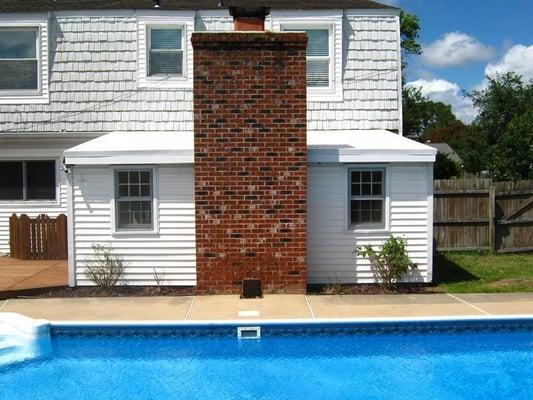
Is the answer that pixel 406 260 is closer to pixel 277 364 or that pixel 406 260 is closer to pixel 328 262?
pixel 328 262

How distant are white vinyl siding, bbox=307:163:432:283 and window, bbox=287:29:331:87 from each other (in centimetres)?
389

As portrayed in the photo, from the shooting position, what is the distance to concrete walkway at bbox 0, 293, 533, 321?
816 cm

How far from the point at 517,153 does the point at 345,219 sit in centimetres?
842

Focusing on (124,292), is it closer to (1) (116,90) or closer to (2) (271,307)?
(2) (271,307)

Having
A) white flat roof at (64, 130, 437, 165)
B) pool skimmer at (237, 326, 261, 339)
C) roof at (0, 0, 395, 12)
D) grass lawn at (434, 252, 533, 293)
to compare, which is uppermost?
roof at (0, 0, 395, 12)

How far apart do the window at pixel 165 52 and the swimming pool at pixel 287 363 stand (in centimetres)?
723

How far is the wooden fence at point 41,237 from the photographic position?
12695 mm

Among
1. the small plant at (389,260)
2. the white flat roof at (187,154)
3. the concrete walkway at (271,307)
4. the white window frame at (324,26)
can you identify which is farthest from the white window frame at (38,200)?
the small plant at (389,260)

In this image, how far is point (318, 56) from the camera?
1321 cm

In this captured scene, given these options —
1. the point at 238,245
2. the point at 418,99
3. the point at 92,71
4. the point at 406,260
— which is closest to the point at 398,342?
the point at 406,260

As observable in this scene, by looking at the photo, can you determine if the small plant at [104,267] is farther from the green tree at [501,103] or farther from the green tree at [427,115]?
the green tree at [427,115]

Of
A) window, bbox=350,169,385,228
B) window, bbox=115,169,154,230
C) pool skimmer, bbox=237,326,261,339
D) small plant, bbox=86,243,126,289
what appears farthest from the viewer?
window, bbox=350,169,385,228

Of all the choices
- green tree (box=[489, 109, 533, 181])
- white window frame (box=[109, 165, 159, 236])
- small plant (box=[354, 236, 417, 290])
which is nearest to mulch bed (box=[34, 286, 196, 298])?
white window frame (box=[109, 165, 159, 236])

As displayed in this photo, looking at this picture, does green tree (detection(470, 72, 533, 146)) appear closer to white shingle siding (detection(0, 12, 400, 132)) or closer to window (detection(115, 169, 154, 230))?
white shingle siding (detection(0, 12, 400, 132))
